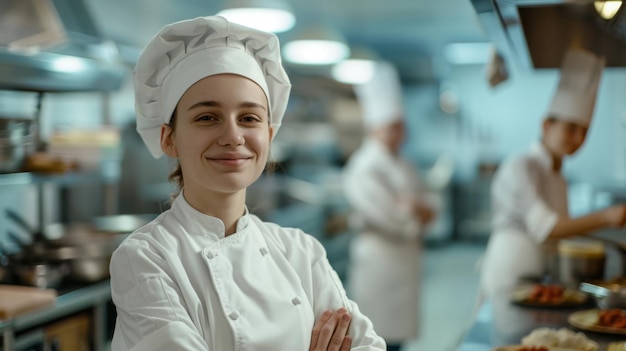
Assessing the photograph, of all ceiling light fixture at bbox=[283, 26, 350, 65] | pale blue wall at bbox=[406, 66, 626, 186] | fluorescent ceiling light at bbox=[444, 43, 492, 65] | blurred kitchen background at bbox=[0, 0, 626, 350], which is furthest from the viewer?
pale blue wall at bbox=[406, 66, 626, 186]

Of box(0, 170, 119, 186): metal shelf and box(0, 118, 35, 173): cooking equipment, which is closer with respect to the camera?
box(0, 118, 35, 173): cooking equipment

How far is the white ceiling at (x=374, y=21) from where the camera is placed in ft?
17.2

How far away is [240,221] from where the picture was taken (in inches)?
51.3

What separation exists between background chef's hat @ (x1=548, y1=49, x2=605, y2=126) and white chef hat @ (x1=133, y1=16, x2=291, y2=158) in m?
1.66

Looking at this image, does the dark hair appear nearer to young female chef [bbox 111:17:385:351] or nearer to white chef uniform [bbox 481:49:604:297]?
young female chef [bbox 111:17:385:351]

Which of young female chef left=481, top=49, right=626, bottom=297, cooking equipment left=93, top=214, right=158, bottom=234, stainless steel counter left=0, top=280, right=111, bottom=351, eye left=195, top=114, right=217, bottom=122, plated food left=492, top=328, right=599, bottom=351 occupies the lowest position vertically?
stainless steel counter left=0, top=280, right=111, bottom=351

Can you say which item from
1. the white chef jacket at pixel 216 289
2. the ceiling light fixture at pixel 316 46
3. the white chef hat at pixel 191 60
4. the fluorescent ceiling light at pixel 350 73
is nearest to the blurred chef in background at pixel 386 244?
the ceiling light fixture at pixel 316 46

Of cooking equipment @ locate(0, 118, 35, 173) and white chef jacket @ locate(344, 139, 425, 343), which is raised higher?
cooking equipment @ locate(0, 118, 35, 173)

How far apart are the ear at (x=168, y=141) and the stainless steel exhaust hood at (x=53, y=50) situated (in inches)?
50.5

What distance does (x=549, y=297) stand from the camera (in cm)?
229

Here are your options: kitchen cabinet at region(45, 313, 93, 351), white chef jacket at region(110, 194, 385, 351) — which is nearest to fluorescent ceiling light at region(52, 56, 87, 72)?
kitchen cabinet at region(45, 313, 93, 351)

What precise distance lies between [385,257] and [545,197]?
1.27m

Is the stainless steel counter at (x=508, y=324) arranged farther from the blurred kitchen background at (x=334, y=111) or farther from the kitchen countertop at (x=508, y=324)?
the blurred kitchen background at (x=334, y=111)

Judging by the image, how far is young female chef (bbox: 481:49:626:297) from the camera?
102 inches
